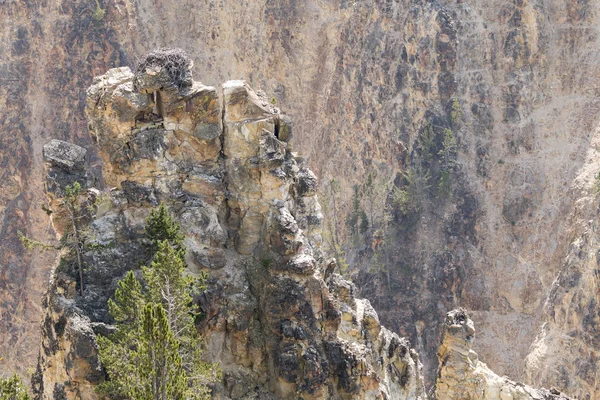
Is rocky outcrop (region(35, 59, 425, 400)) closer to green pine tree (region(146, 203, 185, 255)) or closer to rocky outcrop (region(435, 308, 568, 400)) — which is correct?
green pine tree (region(146, 203, 185, 255))

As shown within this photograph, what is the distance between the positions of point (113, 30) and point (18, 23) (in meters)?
13.5

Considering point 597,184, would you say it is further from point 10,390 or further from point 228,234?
point 10,390

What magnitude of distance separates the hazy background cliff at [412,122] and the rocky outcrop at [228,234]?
45.0m

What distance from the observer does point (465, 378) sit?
5425 centimetres

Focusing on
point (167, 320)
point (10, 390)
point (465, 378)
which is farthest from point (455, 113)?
point (10, 390)

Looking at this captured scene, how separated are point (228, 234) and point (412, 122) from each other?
58006 millimetres

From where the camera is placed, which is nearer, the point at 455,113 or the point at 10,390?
the point at 10,390

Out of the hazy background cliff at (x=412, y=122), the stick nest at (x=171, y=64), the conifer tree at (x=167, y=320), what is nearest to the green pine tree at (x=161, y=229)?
the conifer tree at (x=167, y=320)

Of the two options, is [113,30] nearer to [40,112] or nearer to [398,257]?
[40,112]

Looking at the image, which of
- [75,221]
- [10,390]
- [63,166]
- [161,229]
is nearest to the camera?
[10,390]

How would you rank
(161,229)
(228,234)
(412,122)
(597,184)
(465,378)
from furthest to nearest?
1. (412,122)
2. (597,184)
3. (465,378)
4. (228,234)
5. (161,229)

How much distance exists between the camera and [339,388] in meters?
43.1

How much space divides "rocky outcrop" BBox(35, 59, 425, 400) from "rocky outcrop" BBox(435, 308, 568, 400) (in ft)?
37.4

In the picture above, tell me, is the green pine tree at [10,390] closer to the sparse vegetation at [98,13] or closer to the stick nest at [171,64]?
the stick nest at [171,64]
